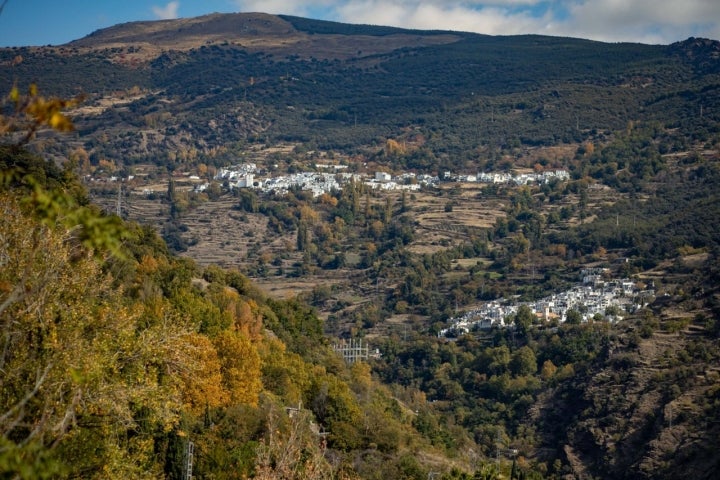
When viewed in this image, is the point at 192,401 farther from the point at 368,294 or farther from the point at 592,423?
the point at 368,294

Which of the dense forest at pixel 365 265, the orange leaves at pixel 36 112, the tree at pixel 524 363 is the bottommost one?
the tree at pixel 524 363

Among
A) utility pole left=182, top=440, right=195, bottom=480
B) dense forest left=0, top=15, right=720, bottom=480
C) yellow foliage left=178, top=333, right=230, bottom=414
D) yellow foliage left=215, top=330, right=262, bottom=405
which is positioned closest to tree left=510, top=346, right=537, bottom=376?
dense forest left=0, top=15, right=720, bottom=480

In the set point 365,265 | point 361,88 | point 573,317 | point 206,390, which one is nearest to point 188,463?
point 206,390

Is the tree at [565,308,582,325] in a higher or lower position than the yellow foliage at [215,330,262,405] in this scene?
lower

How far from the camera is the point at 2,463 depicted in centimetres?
491

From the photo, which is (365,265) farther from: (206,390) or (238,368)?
(206,390)

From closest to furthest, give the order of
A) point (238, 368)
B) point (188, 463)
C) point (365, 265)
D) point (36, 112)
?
1. point (36, 112)
2. point (188, 463)
3. point (238, 368)
4. point (365, 265)

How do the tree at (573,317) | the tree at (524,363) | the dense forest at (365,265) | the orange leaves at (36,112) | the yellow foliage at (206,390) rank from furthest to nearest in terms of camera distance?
the tree at (573,317) < the tree at (524,363) < the yellow foliage at (206,390) < the dense forest at (365,265) < the orange leaves at (36,112)

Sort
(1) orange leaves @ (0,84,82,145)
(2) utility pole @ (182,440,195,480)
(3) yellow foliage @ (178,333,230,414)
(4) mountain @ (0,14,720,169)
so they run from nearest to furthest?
(1) orange leaves @ (0,84,82,145)
(2) utility pole @ (182,440,195,480)
(3) yellow foliage @ (178,333,230,414)
(4) mountain @ (0,14,720,169)

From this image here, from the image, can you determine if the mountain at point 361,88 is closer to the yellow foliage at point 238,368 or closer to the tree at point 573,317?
the tree at point 573,317

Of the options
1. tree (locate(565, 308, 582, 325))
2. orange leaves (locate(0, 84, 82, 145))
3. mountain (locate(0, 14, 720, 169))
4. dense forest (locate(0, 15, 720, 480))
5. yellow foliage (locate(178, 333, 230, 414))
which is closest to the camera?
orange leaves (locate(0, 84, 82, 145))

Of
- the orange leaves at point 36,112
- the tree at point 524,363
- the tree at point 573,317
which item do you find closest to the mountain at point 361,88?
the tree at point 573,317

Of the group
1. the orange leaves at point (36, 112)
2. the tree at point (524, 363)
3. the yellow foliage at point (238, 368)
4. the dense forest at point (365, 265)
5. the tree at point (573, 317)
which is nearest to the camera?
the orange leaves at point (36, 112)

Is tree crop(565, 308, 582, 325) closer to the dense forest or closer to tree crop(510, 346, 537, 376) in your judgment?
the dense forest
